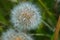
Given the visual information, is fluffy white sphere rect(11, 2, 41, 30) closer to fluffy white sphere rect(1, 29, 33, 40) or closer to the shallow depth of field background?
fluffy white sphere rect(1, 29, 33, 40)

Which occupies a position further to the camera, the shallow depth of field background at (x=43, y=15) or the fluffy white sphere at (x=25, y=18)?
the shallow depth of field background at (x=43, y=15)

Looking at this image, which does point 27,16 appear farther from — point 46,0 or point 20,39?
point 46,0

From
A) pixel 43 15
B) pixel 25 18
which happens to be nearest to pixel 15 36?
pixel 25 18

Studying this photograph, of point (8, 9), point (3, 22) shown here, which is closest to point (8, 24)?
point (3, 22)

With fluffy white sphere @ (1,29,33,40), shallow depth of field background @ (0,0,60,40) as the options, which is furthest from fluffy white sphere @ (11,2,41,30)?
shallow depth of field background @ (0,0,60,40)

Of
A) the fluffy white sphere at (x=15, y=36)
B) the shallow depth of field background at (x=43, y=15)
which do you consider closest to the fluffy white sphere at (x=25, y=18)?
the fluffy white sphere at (x=15, y=36)

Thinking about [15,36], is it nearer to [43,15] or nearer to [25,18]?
[25,18]

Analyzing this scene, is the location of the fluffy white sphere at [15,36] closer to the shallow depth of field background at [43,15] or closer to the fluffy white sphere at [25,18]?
the fluffy white sphere at [25,18]

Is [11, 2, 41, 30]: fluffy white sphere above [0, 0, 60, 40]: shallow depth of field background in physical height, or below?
below

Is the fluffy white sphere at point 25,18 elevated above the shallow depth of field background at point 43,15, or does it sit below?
below
